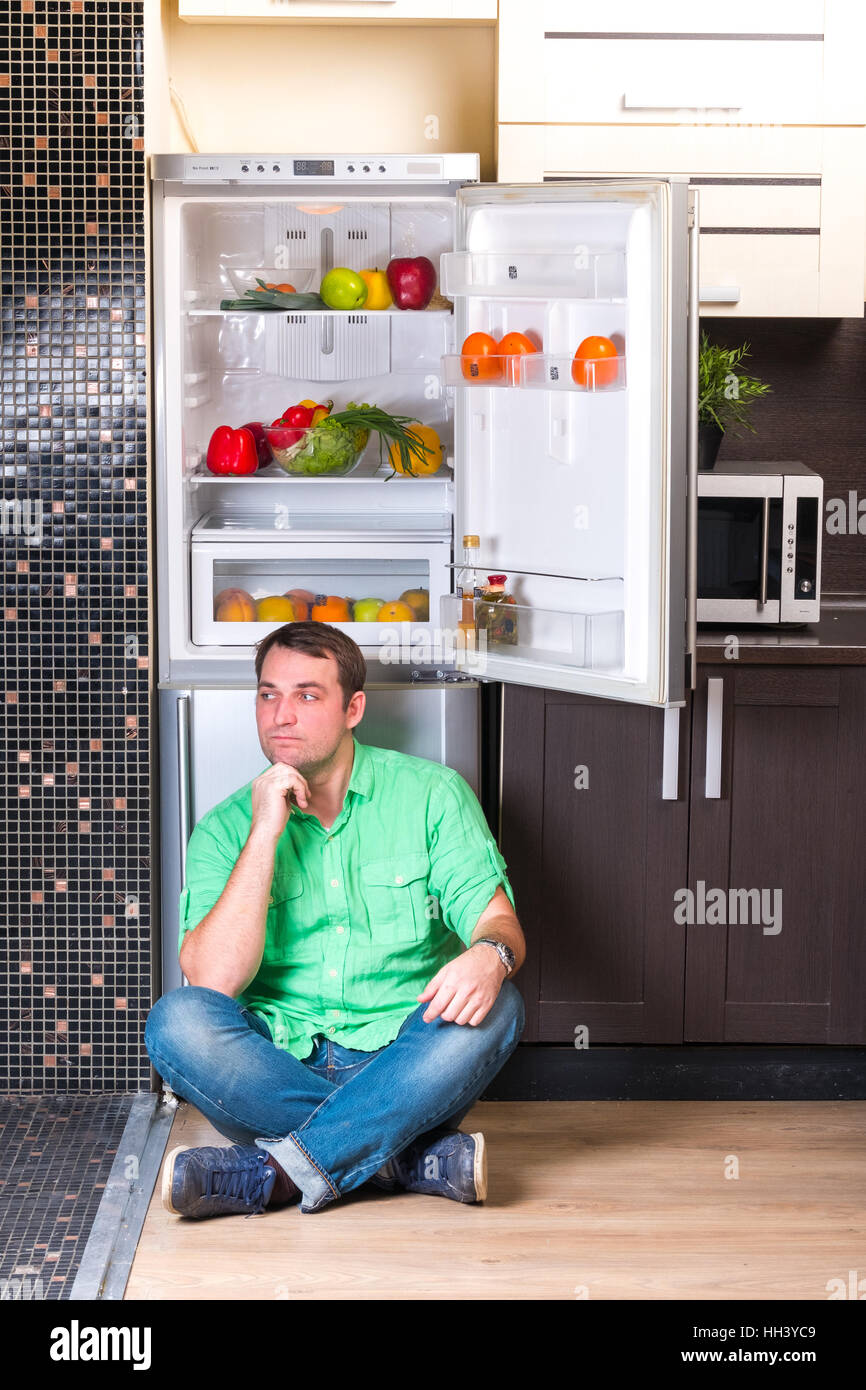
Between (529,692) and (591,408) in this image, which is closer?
(591,408)

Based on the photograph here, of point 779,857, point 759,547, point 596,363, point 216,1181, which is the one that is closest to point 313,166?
point 596,363

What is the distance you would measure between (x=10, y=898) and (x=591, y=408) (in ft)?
4.48

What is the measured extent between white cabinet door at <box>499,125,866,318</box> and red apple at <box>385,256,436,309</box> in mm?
258

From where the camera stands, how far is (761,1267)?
7.00 ft

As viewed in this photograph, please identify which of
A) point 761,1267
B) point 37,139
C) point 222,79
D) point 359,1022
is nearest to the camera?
point 761,1267

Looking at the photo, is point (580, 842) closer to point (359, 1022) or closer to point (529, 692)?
point (529, 692)

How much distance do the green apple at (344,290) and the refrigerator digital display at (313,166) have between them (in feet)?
0.65

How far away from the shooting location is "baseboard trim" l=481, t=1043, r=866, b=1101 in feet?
9.00

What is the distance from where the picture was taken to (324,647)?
236 centimetres

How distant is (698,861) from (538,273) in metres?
1.08

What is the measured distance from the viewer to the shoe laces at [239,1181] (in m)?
2.21

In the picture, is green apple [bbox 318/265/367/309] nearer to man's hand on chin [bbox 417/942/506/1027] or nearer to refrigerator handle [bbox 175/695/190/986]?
refrigerator handle [bbox 175/695/190/986]

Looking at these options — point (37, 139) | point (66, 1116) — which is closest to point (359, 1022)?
point (66, 1116)
